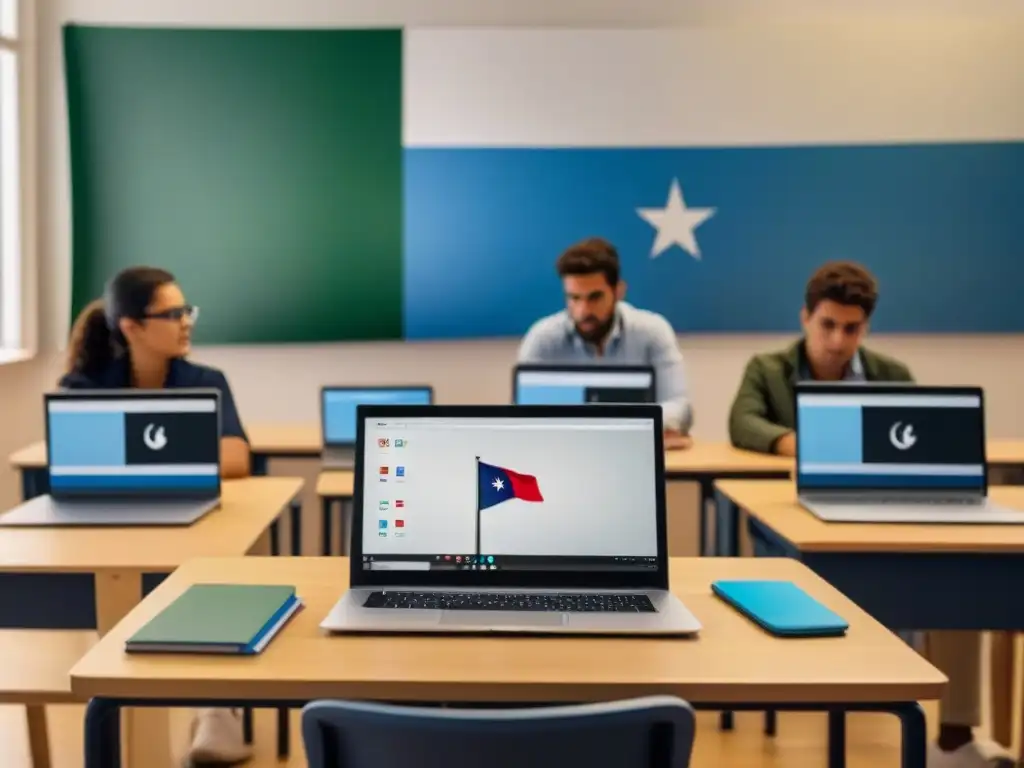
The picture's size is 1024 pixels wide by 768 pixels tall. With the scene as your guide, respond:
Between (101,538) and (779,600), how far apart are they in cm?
140

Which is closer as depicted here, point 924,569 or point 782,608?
point 782,608

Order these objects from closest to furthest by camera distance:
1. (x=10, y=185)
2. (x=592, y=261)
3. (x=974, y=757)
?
(x=974, y=757) → (x=592, y=261) → (x=10, y=185)

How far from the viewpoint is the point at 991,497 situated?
2.52 m

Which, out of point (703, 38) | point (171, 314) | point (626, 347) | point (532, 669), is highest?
point (703, 38)

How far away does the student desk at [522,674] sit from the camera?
131 cm

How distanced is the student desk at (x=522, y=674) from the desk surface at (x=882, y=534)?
643mm

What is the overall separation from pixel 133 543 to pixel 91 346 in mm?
1048

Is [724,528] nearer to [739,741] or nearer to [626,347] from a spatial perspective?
[739,741]

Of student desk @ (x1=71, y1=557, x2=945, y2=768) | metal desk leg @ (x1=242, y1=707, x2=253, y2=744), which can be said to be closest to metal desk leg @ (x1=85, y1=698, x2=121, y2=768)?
student desk @ (x1=71, y1=557, x2=945, y2=768)

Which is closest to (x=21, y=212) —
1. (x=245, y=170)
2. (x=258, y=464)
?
(x=245, y=170)

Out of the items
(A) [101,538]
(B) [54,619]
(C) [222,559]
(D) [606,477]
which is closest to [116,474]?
(A) [101,538]

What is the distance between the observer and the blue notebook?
1.48 m

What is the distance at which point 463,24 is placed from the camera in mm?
4449

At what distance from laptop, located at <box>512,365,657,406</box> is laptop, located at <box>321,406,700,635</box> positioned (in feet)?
5.02
